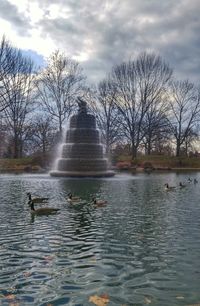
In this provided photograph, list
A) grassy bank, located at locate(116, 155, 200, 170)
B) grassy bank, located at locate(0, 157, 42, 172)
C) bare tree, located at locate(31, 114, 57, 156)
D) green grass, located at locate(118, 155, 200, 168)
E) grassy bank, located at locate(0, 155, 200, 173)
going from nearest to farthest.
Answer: grassy bank, located at locate(0, 157, 42, 172) < grassy bank, located at locate(0, 155, 200, 173) < grassy bank, located at locate(116, 155, 200, 170) < green grass, located at locate(118, 155, 200, 168) < bare tree, located at locate(31, 114, 57, 156)

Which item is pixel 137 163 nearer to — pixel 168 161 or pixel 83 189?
pixel 168 161

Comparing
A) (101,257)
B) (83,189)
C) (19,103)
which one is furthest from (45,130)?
(101,257)

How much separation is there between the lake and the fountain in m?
28.7

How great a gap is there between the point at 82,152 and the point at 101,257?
1535 inches

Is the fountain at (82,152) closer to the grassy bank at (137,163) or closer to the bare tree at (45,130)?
the grassy bank at (137,163)

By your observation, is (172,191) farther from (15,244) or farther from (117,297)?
(117,297)

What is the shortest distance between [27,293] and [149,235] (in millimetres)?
6121

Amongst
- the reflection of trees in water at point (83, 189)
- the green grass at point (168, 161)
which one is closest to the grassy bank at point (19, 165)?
A: the green grass at point (168, 161)

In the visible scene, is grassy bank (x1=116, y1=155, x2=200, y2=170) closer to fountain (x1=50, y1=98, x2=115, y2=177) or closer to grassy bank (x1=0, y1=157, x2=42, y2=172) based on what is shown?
grassy bank (x1=0, y1=157, x2=42, y2=172)

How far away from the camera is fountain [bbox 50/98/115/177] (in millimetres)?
47156

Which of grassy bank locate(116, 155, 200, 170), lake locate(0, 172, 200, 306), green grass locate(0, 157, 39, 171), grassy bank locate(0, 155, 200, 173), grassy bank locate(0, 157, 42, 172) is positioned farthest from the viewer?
grassy bank locate(116, 155, 200, 170)

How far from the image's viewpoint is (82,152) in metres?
48.9

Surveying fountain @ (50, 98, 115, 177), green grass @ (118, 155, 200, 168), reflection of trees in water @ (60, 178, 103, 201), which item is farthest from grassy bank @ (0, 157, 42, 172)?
reflection of trees in water @ (60, 178, 103, 201)

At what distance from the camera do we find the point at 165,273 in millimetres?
8719
